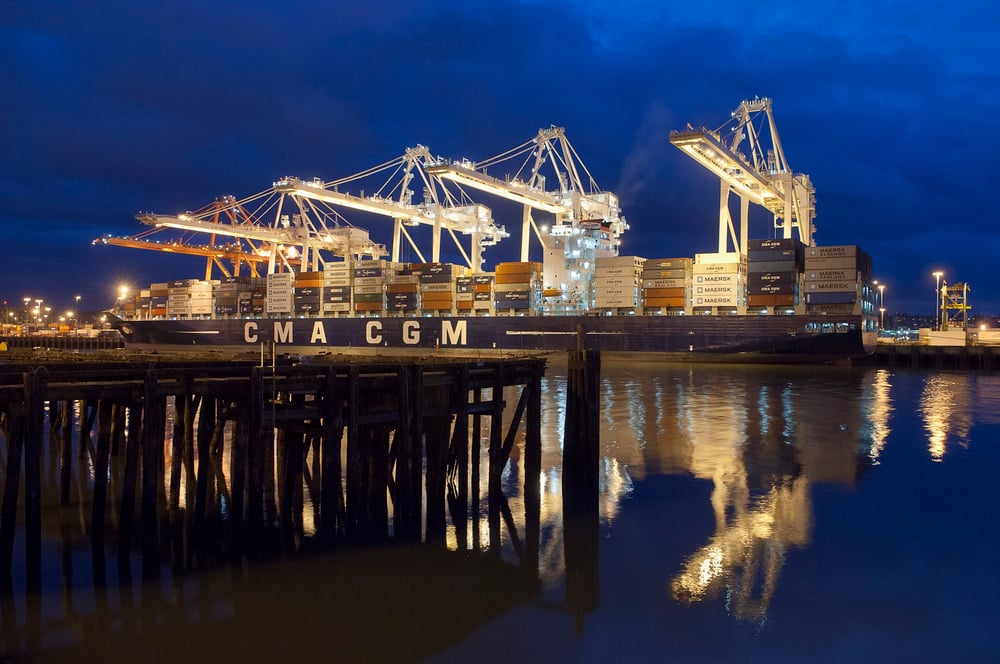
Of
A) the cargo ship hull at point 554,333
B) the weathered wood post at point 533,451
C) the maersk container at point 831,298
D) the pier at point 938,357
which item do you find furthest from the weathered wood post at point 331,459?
the pier at point 938,357

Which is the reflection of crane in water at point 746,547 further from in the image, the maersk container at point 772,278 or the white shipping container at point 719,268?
the white shipping container at point 719,268

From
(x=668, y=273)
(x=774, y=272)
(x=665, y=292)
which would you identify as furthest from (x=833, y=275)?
(x=665, y=292)

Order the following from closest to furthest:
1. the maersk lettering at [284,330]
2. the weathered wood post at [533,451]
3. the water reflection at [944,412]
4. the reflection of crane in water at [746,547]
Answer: the reflection of crane in water at [746,547] → the weathered wood post at [533,451] → the water reflection at [944,412] → the maersk lettering at [284,330]

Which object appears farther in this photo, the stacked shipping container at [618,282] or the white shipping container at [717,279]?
the stacked shipping container at [618,282]

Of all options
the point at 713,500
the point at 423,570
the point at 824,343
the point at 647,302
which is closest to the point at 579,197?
the point at 647,302

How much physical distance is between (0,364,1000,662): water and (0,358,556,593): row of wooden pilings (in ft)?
2.27

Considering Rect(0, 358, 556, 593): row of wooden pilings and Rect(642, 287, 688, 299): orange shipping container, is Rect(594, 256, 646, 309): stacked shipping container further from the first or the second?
Rect(0, 358, 556, 593): row of wooden pilings

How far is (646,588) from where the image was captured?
8867 mm

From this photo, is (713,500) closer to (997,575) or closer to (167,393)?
(997,575)

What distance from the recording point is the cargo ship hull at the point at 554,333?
45.8 meters

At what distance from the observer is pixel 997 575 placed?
9.24m

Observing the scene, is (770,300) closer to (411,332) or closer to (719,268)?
(719,268)

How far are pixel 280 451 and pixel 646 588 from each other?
282 inches

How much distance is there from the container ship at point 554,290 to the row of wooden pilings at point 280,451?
79.8 feet
